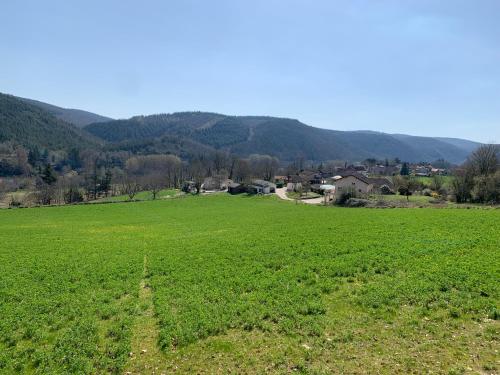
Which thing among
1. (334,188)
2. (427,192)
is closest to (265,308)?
(427,192)

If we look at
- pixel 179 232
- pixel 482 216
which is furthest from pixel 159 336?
pixel 482 216

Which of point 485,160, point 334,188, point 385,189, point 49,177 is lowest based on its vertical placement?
point 334,188

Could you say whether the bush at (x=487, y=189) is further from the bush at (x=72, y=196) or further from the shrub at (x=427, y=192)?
the bush at (x=72, y=196)

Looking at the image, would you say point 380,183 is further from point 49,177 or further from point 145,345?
point 49,177

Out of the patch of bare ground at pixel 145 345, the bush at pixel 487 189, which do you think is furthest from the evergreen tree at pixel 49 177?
the bush at pixel 487 189

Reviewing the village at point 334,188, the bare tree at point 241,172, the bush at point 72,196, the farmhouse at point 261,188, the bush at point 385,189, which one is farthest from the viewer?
the bare tree at point 241,172

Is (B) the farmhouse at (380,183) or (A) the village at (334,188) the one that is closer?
(A) the village at (334,188)

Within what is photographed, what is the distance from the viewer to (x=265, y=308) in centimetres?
1087

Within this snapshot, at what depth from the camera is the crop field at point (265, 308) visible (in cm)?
819

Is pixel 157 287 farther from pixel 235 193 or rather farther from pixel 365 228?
pixel 235 193

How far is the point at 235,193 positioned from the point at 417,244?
77482mm

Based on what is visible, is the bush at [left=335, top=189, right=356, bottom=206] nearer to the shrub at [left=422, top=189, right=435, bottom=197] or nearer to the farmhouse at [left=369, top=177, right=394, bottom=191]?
the shrub at [left=422, top=189, right=435, bottom=197]

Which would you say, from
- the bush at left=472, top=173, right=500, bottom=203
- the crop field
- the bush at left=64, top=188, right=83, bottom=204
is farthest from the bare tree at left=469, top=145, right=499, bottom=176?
the bush at left=64, top=188, right=83, bottom=204

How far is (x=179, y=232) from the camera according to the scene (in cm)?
2992
